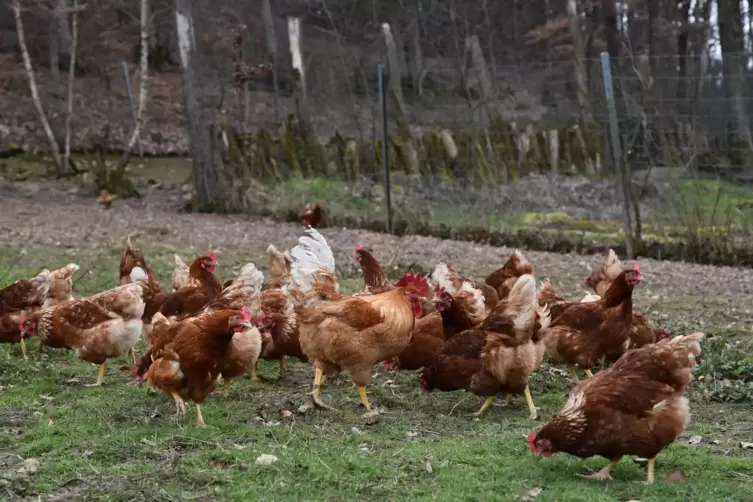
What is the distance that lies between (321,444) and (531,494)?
147 cm

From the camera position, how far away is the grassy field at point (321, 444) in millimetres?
4574

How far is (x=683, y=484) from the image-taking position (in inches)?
186

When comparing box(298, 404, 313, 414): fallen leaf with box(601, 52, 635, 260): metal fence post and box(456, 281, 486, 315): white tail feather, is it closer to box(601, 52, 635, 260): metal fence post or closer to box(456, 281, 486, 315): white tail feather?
box(456, 281, 486, 315): white tail feather

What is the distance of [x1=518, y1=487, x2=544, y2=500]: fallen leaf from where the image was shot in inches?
176

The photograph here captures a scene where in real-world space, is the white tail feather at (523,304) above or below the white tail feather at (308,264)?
below

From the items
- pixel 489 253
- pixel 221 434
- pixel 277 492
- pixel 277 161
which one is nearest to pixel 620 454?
pixel 277 492

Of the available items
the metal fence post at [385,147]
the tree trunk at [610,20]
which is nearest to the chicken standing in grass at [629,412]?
the metal fence post at [385,147]

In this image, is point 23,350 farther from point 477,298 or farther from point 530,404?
point 530,404

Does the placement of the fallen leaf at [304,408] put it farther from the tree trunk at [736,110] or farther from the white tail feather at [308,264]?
the tree trunk at [736,110]

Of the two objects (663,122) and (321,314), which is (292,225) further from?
(321,314)

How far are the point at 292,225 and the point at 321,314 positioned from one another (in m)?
9.65

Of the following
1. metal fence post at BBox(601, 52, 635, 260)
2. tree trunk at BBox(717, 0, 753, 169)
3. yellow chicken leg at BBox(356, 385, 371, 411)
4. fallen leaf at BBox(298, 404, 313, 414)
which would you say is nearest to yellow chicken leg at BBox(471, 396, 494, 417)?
yellow chicken leg at BBox(356, 385, 371, 411)

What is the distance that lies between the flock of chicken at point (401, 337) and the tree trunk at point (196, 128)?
31.0 feet

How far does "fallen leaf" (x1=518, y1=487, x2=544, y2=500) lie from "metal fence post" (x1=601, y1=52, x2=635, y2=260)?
27.3ft
